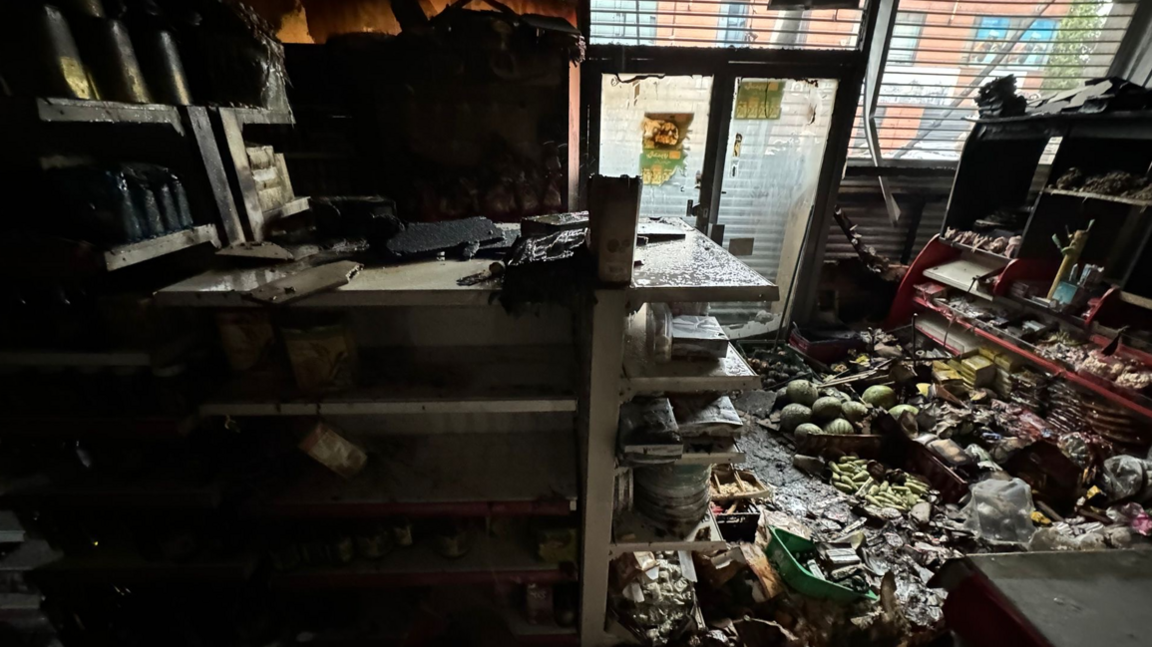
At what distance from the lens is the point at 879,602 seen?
6.74 feet

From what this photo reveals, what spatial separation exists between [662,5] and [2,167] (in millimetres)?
3394

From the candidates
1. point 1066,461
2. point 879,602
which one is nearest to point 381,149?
point 879,602

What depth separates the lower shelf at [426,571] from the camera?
1.63m

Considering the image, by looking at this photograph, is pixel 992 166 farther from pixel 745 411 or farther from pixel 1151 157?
pixel 745 411

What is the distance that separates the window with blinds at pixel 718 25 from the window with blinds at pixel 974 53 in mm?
655

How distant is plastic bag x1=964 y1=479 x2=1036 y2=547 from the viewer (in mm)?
2348

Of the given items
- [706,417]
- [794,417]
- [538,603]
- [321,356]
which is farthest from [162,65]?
[794,417]

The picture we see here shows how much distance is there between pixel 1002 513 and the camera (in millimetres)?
2381

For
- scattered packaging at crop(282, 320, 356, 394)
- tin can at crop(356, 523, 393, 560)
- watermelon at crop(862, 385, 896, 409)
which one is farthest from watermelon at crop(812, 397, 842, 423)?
scattered packaging at crop(282, 320, 356, 394)

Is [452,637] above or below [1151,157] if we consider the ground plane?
below

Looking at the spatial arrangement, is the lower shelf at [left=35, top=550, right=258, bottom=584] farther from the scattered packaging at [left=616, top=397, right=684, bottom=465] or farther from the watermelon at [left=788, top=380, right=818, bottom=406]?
the watermelon at [left=788, top=380, right=818, bottom=406]

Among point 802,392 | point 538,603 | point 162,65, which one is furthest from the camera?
point 802,392

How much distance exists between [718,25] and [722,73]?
346 millimetres

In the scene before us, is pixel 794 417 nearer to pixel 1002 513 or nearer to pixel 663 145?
pixel 1002 513
